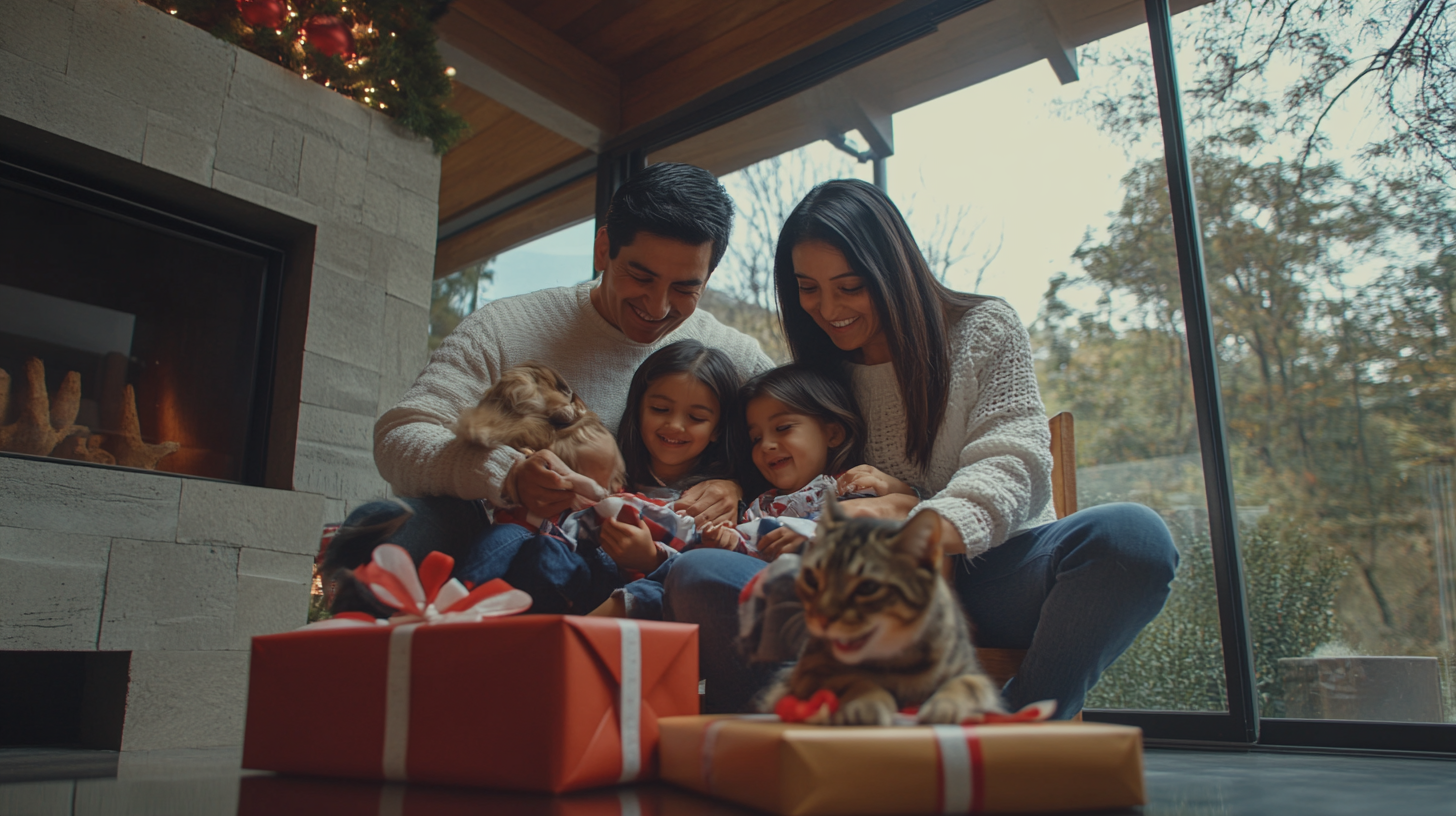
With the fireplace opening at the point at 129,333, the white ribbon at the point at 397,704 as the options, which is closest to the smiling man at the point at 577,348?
the white ribbon at the point at 397,704

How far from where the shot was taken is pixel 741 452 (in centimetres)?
135

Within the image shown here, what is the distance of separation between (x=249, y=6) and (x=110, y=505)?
1.29 m

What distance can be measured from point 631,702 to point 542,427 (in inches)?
22.1

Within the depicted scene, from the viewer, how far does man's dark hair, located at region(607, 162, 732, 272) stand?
1416 millimetres

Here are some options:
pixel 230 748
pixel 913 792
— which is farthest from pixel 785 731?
pixel 230 748

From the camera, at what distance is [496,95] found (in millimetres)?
2816

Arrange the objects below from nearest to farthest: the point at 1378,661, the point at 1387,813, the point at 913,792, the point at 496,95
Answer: the point at 913,792 → the point at 1387,813 → the point at 1378,661 → the point at 496,95

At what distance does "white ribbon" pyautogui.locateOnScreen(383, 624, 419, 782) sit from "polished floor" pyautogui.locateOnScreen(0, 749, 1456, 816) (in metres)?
0.02

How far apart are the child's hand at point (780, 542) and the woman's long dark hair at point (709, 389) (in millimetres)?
409

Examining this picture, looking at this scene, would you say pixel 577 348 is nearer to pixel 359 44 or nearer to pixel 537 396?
pixel 537 396

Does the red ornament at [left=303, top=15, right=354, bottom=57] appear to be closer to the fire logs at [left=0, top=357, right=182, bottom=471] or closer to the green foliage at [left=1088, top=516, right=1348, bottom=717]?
the fire logs at [left=0, top=357, right=182, bottom=471]

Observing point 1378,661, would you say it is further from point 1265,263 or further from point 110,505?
point 110,505

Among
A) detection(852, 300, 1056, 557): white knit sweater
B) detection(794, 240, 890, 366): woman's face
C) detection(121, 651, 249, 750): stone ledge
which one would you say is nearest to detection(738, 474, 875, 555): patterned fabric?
detection(852, 300, 1056, 557): white knit sweater

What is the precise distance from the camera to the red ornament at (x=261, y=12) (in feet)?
7.14
